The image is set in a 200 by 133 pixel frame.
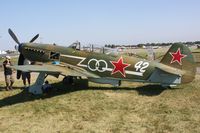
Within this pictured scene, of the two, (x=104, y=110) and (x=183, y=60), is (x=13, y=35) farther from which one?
(x=183, y=60)

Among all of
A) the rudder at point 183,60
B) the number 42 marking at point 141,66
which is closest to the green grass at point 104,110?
the rudder at point 183,60

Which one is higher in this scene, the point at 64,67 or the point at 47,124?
the point at 64,67

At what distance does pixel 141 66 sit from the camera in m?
10.9

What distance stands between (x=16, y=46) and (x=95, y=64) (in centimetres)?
466

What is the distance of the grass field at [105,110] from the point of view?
730cm

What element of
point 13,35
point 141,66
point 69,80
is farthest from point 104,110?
point 13,35

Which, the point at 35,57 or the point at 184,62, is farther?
the point at 35,57

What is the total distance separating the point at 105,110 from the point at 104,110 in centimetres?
3

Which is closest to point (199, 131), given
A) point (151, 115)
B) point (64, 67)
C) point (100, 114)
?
point (151, 115)

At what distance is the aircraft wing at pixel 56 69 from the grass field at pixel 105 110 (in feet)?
2.42

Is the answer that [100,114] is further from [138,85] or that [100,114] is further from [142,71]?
[138,85]

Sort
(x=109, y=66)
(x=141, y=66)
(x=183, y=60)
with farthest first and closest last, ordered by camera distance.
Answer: (x=109, y=66)
(x=141, y=66)
(x=183, y=60)

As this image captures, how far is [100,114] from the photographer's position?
8.37 metres

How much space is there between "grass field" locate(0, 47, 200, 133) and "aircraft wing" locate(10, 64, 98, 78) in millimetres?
736
